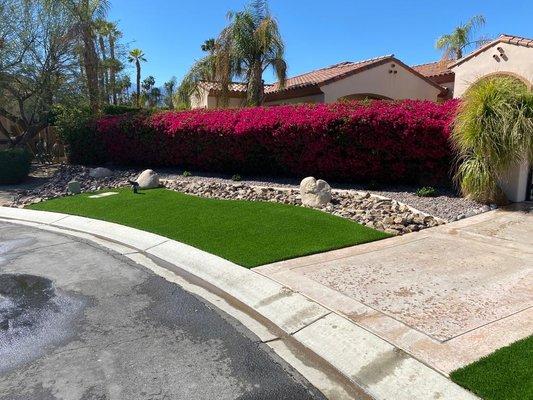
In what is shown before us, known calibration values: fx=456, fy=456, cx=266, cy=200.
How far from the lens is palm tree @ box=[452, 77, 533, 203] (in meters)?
8.23

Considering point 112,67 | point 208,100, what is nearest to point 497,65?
point 208,100

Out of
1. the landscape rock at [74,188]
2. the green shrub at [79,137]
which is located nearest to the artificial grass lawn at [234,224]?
the landscape rock at [74,188]

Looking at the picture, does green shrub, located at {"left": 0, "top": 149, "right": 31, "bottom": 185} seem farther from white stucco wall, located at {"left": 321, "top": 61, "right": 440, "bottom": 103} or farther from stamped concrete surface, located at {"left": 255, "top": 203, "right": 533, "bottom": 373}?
stamped concrete surface, located at {"left": 255, "top": 203, "right": 533, "bottom": 373}

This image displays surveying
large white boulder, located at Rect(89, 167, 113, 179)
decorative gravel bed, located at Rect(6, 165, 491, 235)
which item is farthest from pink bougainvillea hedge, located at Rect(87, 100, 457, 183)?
large white boulder, located at Rect(89, 167, 113, 179)

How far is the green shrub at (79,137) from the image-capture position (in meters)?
17.0

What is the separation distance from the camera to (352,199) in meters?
9.57

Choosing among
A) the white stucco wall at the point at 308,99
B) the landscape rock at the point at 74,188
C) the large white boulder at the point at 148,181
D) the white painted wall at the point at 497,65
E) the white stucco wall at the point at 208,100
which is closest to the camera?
the large white boulder at the point at 148,181

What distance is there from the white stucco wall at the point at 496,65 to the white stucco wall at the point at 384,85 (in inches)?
146

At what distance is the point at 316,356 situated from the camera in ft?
12.9

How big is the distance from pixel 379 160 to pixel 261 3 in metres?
11.0

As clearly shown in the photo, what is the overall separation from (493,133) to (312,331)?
5932 millimetres

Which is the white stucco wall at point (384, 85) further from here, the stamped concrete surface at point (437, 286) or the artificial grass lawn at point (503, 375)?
the artificial grass lawn at point (503, 375)

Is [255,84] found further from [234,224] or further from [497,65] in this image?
[234,224]

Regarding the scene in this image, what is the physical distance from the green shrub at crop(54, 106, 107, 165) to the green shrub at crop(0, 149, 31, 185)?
6.52 feet
